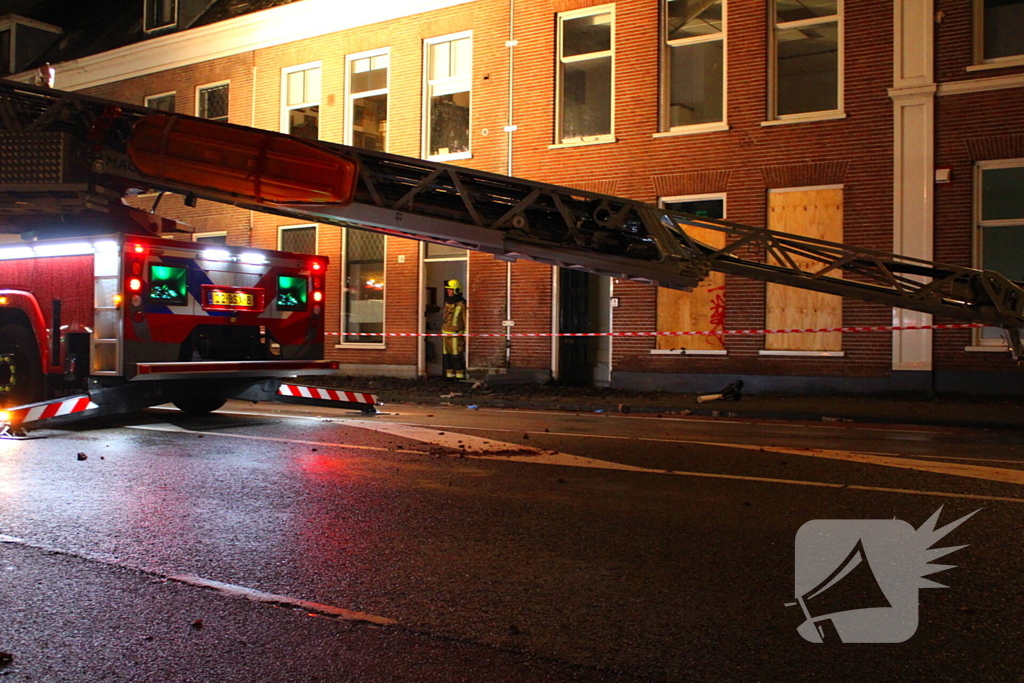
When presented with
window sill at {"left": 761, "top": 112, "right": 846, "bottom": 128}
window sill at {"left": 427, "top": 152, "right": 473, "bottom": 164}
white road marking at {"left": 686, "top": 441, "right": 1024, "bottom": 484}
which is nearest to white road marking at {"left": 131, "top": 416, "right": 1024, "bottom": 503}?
white road marking at {"left": 686, "top": 441, "right": 1024, "bottom": 484}

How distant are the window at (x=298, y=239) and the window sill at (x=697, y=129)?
918cm

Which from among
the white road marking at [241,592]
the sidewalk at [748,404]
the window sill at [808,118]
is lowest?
the white road marking at [241,592]

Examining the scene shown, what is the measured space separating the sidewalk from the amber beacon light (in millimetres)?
5954

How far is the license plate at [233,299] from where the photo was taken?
10469mm

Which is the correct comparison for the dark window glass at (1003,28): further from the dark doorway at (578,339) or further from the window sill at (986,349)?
the dark doorway at (578,339)

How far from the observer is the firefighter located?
19.2m

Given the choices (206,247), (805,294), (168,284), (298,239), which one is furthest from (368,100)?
(168,284)

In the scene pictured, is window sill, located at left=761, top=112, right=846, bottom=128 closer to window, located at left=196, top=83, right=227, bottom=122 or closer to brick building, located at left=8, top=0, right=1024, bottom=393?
brick building, located at left=8, top=0, right=1024, bottom=393

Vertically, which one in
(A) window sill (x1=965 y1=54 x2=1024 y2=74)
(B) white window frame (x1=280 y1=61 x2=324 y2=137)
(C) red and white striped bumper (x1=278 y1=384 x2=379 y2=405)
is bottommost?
(C) red and white striped bumper (x1=278 y1=384 x2=379 y2=405)

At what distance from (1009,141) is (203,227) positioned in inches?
738

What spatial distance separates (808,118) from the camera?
16141 mm

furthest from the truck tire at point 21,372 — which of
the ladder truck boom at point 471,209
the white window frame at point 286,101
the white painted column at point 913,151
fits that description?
Result: the white window frame at point 286,101

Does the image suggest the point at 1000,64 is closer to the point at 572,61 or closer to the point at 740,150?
the point at 740,150

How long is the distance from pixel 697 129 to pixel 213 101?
13716 mm
